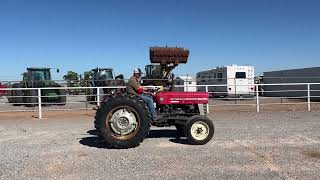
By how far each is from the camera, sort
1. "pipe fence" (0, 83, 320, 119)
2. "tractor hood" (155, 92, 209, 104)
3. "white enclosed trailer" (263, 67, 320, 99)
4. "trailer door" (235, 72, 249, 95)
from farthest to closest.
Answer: "white enclosed trailer" (263, 67, 320, 99)
"trailer door" (235, 72, 249, 95)
"pipe fence" (0, 83, 320, 119)
"tractor hood" (155, 92, 209, 104)

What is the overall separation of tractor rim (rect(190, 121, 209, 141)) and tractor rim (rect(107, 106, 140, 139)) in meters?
1.21

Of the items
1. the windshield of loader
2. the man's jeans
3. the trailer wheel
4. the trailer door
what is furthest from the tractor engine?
the trailer door

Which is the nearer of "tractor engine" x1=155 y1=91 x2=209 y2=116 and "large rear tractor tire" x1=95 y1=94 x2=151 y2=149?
"large rear tractor tire" x1=95 y1=94 x2=151 y2=149

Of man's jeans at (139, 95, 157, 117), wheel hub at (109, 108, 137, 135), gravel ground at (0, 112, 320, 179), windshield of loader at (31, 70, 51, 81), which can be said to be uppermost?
windshield of loader at (31, 70, 51, 81)

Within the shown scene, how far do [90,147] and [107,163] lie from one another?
1763mm

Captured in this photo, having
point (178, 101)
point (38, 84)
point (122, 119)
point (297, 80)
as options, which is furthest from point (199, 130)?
point (297, 80)

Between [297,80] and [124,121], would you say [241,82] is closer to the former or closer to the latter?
[297,80]

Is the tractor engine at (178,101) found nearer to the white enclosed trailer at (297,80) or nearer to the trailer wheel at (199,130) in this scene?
the trailer wheel at (199,130)

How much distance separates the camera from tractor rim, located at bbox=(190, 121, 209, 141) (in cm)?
1002

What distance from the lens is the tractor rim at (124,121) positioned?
9.74 m

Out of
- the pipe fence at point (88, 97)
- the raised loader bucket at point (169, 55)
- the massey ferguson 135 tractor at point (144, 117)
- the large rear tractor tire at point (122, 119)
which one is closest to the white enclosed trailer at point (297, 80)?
A: the pipe fence at point (88, 97)

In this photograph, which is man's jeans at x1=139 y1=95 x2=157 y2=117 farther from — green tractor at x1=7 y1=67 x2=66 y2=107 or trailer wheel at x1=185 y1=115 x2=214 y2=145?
green tractor at x1=7 y1=67 x2=66 y2=107

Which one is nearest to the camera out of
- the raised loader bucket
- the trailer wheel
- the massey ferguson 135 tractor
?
the massey ferguson 135 tractor

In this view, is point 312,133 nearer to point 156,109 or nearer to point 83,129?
point 156,109
